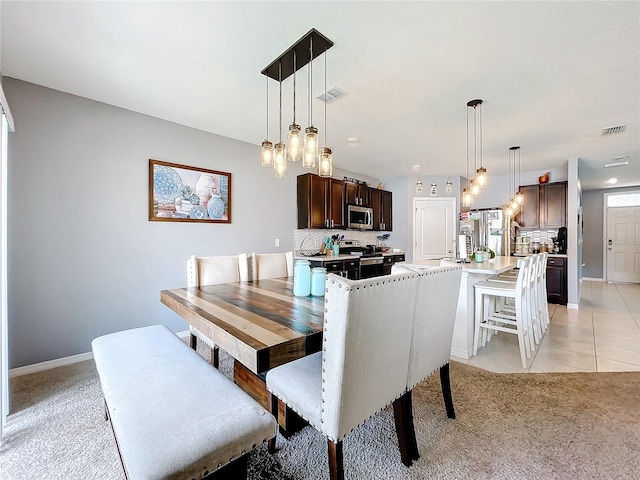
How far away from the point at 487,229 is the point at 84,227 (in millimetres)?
6178

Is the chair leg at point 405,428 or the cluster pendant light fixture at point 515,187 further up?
the cluster pendant light fixture at point 515,187

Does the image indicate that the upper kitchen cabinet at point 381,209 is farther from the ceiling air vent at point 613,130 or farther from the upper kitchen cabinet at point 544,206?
the ceiling air vent at point 613,130

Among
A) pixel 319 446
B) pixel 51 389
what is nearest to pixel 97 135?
pixel 51 389

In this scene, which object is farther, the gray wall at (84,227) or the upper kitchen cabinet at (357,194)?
the upper kitchen cabinet at (357,194)

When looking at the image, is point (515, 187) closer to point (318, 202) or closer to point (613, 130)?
point (613, 130)

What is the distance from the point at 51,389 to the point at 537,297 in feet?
15.5

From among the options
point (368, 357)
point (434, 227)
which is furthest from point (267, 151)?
point (434, 227)

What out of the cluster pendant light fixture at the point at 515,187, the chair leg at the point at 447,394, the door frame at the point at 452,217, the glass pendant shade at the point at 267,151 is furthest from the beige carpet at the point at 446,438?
the door frame at the point at 452,217

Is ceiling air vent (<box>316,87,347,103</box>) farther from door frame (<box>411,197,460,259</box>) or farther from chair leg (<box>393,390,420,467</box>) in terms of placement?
door frame (<box>411,197,460,259</box>)

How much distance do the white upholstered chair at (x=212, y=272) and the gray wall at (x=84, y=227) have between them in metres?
0.97

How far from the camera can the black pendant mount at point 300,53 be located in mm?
1822

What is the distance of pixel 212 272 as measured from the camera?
7.98 feet

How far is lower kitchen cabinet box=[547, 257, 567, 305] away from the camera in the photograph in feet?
15.8

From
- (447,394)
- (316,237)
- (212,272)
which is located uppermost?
(316,237)
